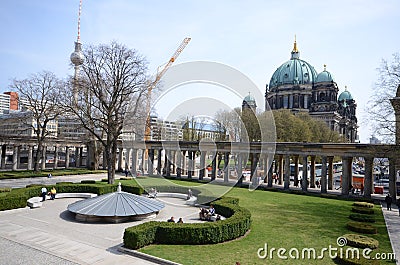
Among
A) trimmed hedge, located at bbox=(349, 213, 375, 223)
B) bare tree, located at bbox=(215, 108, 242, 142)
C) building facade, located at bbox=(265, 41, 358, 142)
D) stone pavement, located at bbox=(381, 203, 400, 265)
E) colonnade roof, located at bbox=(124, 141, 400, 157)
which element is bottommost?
stone pavement, located at bbox=(381, 203, 400, 265)

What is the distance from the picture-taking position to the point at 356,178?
50812 millimetres

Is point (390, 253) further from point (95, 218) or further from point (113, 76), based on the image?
point (113, 76)

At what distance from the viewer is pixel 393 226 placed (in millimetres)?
23234

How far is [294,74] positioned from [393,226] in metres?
95.0

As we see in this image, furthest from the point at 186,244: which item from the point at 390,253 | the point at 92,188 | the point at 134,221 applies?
the point at 92,188

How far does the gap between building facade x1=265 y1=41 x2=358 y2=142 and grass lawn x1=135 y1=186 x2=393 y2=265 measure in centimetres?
8140

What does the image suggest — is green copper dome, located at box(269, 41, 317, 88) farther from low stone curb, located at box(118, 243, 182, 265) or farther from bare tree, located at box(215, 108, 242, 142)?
low stone curb, located at box(118, 243, 182, 265)

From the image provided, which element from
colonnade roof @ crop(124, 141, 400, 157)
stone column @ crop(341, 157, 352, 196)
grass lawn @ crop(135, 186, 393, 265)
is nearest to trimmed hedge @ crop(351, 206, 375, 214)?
grass lawn @ crop(135, 186, 393, 265)

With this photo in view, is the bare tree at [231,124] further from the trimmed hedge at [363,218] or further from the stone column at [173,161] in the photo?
the trimmed hedge at [363,218]

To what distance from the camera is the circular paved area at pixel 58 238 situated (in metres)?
14.7

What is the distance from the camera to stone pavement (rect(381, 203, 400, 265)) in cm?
1772

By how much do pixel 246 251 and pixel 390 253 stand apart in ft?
26.6

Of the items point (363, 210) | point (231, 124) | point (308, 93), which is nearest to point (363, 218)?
point (363, 210)

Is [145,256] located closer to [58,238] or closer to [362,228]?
[58,238]
